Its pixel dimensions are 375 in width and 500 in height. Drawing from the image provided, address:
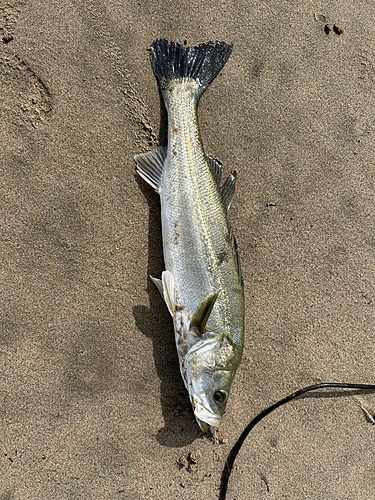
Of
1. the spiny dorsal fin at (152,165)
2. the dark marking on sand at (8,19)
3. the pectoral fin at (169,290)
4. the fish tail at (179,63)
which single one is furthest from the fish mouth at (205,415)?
the dark marking on sand at (8,19)

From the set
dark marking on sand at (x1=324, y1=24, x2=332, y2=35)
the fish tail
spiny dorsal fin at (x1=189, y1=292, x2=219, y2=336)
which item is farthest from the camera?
dark marking on sand at (x1=324, y1=24, x2=332, y2=35)

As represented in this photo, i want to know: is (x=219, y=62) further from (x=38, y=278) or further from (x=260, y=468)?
(x=260, y=468)

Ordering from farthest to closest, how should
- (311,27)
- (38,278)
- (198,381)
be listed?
(311,27)
(38,278)
(198,381)

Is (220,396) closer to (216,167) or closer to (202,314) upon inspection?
(202,314)

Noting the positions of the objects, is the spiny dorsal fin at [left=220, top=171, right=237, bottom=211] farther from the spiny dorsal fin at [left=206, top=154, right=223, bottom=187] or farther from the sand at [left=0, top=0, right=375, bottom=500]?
the sand at [left=0, top=0, right=375, bottom=500]

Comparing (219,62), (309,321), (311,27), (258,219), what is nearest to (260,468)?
(309,321)

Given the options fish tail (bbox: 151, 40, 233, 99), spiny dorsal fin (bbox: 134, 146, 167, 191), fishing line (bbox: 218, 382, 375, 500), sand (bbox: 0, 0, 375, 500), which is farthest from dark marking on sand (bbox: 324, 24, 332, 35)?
fishing line (bbox: 218, 382, 375, 500)
